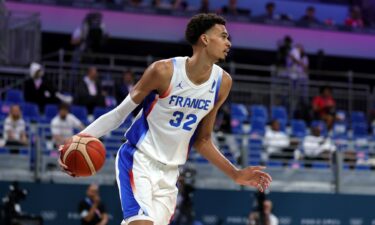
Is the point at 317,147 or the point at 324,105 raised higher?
the point at 317,147

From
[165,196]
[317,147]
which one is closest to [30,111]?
[317,147]

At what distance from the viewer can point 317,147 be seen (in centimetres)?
1780

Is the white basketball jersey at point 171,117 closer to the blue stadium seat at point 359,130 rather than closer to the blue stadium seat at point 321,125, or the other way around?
the blue stadium seat at point 321,125

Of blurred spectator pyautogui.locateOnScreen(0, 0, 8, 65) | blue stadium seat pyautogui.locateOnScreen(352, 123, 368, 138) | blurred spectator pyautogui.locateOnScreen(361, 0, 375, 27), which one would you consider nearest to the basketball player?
blurred spectator pyautogui.locateOnScreen(0, 0, 8, 65)

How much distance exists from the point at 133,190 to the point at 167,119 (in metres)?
0.66

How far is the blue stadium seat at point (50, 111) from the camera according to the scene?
1719 cm

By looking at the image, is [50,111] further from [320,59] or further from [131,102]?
[131,102]

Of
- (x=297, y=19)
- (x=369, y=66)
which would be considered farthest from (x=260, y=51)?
(x=369, y=66)

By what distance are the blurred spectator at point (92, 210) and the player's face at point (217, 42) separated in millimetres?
7602

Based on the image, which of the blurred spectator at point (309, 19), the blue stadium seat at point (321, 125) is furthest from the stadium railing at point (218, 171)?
the blurred spectator at point (309, 19)

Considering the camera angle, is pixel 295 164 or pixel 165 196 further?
pixel 295 164

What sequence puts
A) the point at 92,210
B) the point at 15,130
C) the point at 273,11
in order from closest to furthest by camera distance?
the point at 92,210, the point at 15,130, the point at 273,11

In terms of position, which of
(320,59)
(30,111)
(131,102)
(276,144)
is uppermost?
(131,102)

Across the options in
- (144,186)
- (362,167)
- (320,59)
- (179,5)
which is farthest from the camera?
(320,59)
